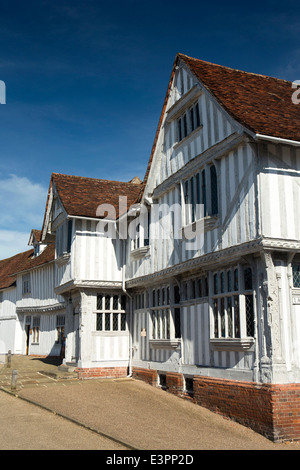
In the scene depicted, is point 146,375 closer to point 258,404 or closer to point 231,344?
point 231,344

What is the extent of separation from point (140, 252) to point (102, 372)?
15.8 feet

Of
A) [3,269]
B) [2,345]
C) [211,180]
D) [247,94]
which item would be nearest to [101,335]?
[211,180]

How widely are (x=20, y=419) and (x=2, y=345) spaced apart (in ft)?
80.1

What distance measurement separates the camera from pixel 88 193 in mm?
19781

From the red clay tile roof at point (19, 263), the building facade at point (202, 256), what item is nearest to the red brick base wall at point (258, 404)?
the building facade at point (202, 256)

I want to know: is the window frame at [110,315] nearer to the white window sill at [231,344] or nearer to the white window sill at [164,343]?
the white window sill at [164,343]

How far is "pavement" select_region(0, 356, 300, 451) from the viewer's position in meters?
8.91

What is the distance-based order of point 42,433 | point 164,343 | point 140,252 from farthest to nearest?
1. point 140,252
2. point 164,343
3. point 42,433

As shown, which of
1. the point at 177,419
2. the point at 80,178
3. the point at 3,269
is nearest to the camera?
the point at 177,419

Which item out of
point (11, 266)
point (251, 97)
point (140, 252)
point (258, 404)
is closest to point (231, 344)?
point (258, 404)

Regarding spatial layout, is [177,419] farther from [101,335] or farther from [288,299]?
[101,335]

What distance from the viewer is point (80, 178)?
69.1 feet

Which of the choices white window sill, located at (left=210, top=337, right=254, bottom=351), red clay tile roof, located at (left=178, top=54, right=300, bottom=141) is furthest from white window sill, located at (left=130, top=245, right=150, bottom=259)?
red clay tile roof, located at (left=178, top=54, right=300, bottom=141)

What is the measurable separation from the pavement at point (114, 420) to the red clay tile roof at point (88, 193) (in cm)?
636
